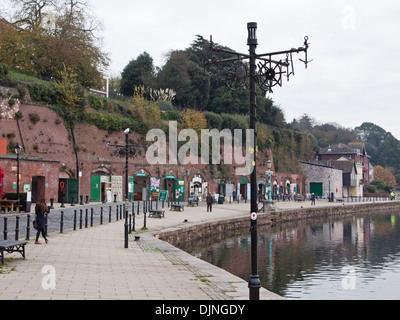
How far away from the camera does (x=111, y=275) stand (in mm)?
9359

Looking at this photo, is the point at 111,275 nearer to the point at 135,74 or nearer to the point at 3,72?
the point at 3,72

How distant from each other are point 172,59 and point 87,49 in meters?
16.5

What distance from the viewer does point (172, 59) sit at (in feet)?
186

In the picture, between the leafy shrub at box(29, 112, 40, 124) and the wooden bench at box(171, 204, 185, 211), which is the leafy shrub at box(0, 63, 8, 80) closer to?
the leafy shrub at box(29, 112, 40, 124)

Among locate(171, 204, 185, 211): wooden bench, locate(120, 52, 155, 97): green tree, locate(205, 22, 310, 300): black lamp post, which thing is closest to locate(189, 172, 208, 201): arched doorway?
locate(171, 204, 185, 211): wooden bench

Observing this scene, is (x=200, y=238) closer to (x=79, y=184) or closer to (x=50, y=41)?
(x=79, y=184)

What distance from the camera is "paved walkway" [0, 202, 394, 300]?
25.0ft

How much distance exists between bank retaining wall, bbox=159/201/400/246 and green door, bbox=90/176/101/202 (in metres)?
13.2

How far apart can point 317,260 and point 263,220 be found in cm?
1336

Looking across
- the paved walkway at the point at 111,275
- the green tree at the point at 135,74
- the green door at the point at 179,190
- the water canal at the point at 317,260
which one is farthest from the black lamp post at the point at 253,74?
the green tree at the point at 135,74

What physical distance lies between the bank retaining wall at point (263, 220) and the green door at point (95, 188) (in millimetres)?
13200

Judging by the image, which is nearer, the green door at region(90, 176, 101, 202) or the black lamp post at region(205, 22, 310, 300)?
the black lamp post at region(205, 22, 310, 300)
